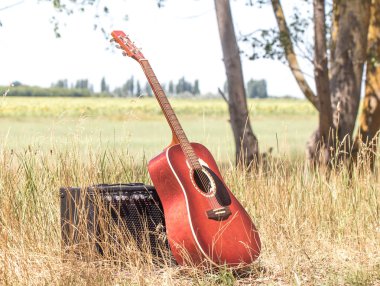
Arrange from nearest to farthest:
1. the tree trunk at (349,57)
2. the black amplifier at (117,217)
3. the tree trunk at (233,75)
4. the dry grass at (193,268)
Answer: the dry grass at (193,268)
the black amplifier at (117,217)
the tree trunk at (233,75)
the tree trunk at (349,57)

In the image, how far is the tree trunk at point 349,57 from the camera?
389 inches

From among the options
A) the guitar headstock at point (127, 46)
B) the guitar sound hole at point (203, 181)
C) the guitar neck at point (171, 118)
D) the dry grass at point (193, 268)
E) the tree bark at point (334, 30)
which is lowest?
the dry grass at point (193, 268)

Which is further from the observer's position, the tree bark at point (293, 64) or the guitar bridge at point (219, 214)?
the tree bark at point (293, 64)

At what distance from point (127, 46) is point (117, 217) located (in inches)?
44.0

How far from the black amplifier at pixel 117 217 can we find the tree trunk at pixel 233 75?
395 cm

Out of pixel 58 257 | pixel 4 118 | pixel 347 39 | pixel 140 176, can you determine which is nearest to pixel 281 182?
pixel 140 176

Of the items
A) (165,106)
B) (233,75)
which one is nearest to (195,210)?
(165,106)

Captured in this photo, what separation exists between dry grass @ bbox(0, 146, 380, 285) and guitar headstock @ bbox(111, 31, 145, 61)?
95 centimetres

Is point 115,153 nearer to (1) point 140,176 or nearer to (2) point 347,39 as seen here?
(1) point 140,176

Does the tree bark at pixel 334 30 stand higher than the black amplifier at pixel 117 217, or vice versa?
the tree bark at pixel 334 30

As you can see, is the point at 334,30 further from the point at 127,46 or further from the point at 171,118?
the point at 171,118

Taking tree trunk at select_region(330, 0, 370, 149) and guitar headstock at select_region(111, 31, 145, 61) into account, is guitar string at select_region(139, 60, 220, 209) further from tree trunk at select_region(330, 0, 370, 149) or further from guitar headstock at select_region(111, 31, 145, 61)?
tree trunk at select_region(330, 0, 370, 149)

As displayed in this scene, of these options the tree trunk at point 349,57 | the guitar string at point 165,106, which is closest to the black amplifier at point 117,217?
the guitar string at point 165,106

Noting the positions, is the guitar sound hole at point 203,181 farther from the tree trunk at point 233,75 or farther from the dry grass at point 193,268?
the tree trunk at point 233,75
